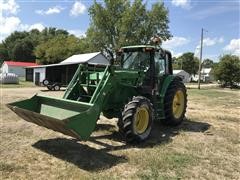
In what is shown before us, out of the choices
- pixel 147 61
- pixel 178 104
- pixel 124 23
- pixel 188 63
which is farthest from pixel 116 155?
pixel 188 63

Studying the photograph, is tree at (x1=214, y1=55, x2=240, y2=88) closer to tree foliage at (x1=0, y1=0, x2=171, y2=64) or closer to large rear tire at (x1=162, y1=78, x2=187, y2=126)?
tree foliage at (x1=0, y1=0, x2=171, y2=64)

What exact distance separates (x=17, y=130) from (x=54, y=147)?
190cm

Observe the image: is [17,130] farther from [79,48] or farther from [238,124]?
[79,48]

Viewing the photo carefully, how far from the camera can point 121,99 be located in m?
7.54

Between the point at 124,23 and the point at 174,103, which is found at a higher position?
the point at 124,23

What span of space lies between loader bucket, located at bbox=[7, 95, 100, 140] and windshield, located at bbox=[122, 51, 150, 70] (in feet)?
8.06

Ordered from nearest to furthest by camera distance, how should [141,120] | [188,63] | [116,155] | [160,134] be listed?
[116,155] → [141,120] → [160,134] → [188,63]

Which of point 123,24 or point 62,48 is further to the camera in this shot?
point 62,48

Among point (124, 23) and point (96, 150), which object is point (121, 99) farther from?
point (124, 23)

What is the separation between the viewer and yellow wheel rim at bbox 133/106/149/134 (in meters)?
6.88

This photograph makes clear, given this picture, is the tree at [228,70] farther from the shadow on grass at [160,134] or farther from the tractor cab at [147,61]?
the tractor cab at [147,61]

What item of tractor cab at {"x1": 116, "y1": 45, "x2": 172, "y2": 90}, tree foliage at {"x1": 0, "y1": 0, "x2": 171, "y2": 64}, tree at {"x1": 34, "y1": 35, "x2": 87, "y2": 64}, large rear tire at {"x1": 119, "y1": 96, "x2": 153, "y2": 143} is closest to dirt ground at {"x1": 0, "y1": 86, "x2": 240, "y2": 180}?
large rear tire at {"x1": 119, "y1": 96, "x2": 153, "y2": 143}

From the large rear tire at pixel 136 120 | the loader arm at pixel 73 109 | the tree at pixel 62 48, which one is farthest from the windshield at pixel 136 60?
the tree at pixel 62 48

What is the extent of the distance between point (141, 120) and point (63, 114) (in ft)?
5.80
